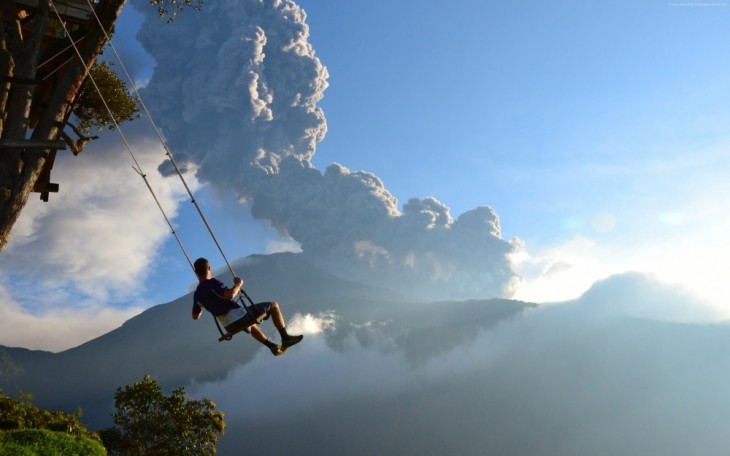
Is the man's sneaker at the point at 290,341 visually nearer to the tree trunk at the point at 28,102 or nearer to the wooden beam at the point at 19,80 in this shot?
the tree trunk at the point at 28,102

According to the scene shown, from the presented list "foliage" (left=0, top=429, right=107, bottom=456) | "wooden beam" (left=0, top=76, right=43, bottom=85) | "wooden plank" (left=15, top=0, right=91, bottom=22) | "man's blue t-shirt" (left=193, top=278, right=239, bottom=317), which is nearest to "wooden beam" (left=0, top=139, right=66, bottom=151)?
"wooden beam" (left=0, top=76, right=43, bottom=85)

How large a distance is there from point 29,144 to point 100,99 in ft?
17.4

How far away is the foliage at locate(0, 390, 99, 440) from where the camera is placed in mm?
14148

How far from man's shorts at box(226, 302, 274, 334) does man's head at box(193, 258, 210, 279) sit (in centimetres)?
104

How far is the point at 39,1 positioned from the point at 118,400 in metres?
25.0

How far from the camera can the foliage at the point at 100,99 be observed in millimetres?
13227

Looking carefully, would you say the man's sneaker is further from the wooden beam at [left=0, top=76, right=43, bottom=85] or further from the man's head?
the wooden beam at [left=0, top=76, right=43, bottom=85]

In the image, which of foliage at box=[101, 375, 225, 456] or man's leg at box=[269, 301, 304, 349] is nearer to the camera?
man's leg at box=[269, 301, 304, 349]

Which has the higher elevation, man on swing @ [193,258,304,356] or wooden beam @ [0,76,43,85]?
wooden beam @ [0,76,43,85]

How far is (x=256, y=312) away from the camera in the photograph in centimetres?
1035

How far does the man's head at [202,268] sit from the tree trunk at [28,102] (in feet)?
9.93

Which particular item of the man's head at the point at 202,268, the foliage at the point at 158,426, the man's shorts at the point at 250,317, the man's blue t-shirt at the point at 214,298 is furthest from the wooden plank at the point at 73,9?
the foliage at the point at 158,426

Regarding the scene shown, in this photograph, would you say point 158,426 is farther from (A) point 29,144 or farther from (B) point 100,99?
(A) point 29,144

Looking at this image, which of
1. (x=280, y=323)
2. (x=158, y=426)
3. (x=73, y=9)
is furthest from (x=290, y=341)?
(x=158, y=426)
